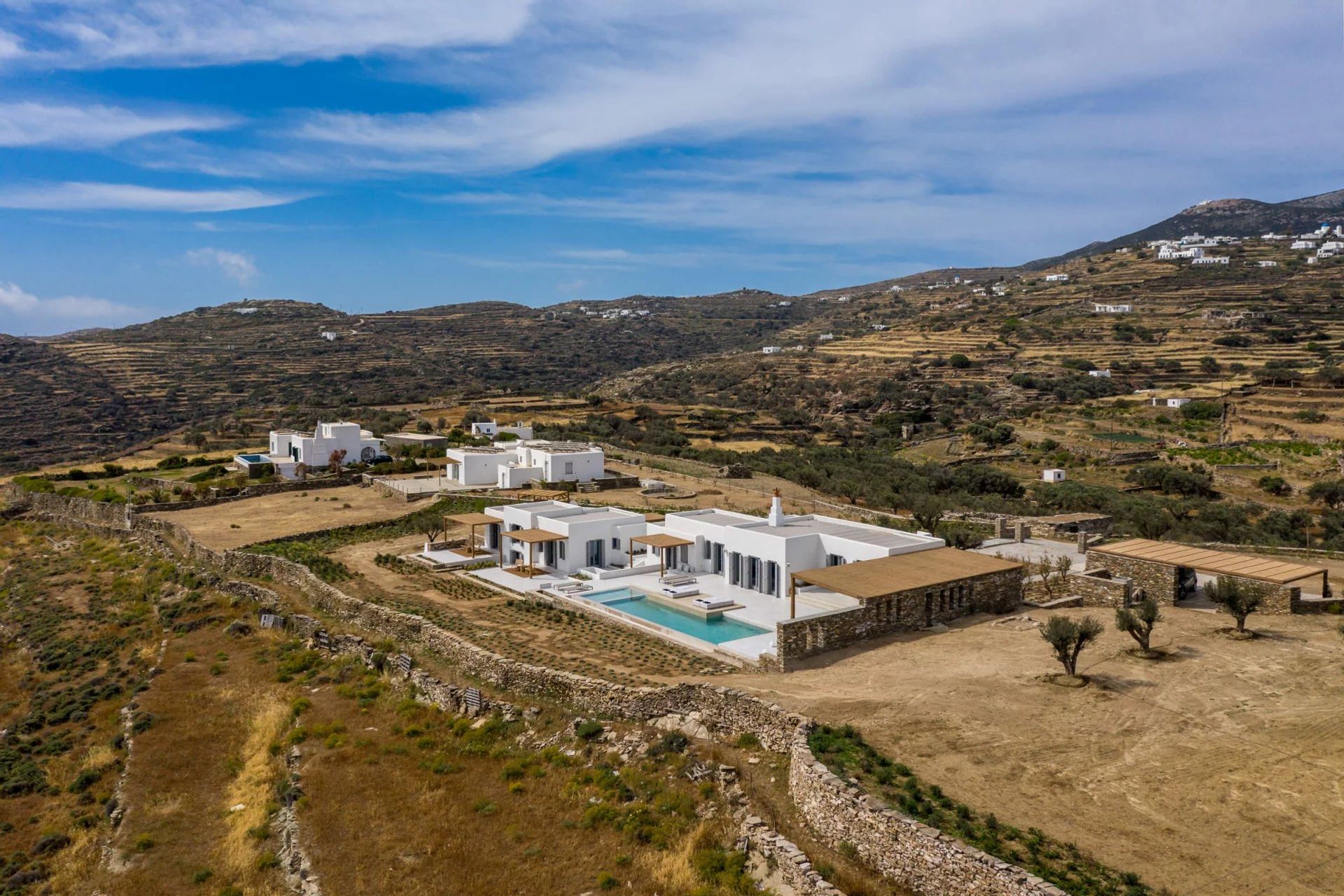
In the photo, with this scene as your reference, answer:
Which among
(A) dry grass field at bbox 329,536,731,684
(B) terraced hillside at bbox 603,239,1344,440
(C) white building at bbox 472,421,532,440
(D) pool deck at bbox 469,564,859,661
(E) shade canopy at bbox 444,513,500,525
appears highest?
(B) terraced hillside at bbox 603,239,1344,440

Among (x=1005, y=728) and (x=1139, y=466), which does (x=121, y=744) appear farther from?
(x=1139, y=466)

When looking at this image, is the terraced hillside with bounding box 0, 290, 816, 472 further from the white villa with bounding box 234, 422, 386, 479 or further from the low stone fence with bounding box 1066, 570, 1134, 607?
the low stone fence with bounding box 1066, 570, 1134, 607

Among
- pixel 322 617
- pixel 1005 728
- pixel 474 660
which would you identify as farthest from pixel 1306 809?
pixel 322 617

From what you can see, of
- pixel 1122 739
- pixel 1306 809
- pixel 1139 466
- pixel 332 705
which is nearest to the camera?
pixel 1306 809

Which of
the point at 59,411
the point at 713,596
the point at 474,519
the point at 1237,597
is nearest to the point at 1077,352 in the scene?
the point at 474,519

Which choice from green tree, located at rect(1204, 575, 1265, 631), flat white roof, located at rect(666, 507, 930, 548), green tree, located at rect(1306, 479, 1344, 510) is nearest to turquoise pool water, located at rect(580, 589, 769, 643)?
flat white roof, located at rect(666, 507, 930, 548)

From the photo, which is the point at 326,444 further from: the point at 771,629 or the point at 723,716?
the point at 723,716

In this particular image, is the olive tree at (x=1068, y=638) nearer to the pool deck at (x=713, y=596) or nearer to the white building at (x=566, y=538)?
the pool deck at (x=713, y=596)

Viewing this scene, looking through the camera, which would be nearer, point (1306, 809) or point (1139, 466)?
point (1306, 809)
